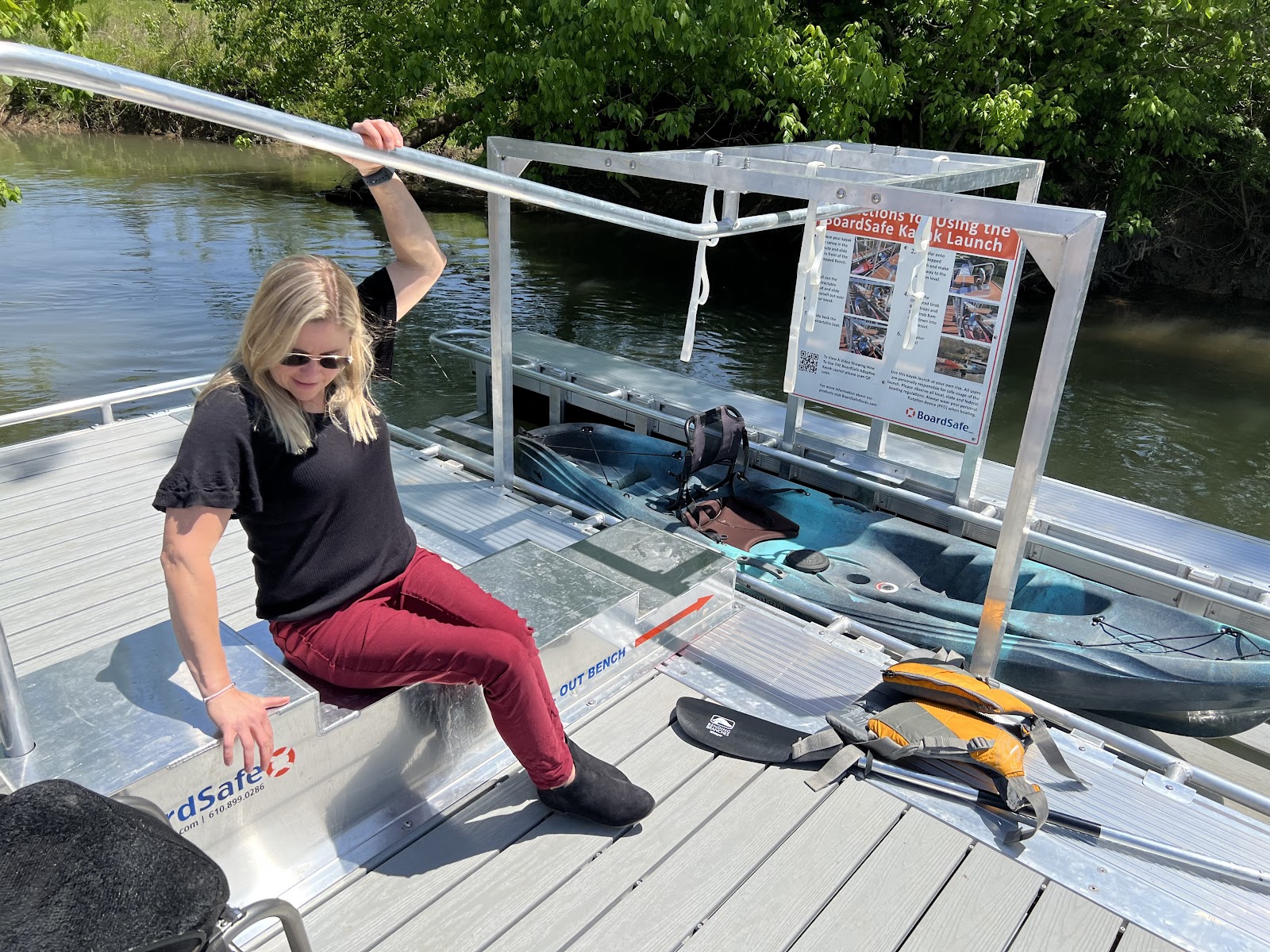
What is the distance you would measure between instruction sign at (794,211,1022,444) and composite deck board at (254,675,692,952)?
304cm

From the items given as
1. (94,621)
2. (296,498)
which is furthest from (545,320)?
(296,498)

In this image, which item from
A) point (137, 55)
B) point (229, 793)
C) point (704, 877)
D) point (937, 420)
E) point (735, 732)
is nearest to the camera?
point (229, 793)

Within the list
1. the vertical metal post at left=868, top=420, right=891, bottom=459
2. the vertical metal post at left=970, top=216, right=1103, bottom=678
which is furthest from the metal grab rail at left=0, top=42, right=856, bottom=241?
the vertical metal post at left=868, top=420, right=891, bottom=459

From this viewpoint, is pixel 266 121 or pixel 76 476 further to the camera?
pixel 76 476

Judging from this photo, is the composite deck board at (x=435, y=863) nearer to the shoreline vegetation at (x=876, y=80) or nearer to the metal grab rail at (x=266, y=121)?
the metal grab rail at (x=266, y=121)

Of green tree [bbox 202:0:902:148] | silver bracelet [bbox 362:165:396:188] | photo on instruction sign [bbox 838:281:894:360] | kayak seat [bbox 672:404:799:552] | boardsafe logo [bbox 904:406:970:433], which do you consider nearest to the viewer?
silver bracelet [bbox 362:165:396:188]

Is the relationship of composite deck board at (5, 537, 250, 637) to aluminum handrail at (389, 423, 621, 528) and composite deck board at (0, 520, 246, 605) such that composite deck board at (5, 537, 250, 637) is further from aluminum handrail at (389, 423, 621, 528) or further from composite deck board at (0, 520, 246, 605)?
aluminum handrail at (389, 423, 621, 528)

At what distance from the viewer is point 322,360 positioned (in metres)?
2.17

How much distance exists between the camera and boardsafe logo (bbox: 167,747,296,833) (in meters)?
2.16

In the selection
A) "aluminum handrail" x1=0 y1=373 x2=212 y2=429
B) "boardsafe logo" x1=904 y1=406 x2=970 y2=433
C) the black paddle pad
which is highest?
"boardsafe logo" x1=904 y1=406 x2=970 y2=433

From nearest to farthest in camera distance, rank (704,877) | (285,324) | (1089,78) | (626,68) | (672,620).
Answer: (285,324)
(704,877)
(672,620)
(626,68)
(1089,78)

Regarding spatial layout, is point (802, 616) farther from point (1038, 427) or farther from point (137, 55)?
point (137, 55)

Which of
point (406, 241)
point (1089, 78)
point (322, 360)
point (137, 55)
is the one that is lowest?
point (322, 360)

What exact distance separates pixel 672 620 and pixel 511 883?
1.30 metres
